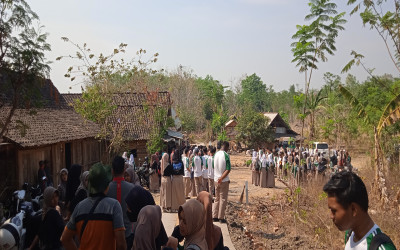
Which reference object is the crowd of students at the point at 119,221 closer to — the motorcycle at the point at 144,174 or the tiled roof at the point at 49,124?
the tiled roof at the point at 49,124

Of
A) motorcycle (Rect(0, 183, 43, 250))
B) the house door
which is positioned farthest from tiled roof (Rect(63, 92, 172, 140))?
motorcycle (Rect(0, 183, 43, 250))

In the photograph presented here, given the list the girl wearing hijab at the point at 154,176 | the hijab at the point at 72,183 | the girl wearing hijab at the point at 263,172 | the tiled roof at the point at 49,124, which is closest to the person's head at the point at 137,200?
the hijab at the point at 72,183

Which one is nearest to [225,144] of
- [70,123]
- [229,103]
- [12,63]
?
[12,63]

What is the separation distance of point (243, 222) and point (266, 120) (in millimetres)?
26272

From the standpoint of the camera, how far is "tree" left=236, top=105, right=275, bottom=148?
36.4 m

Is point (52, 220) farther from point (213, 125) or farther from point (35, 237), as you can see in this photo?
point (213, 125)

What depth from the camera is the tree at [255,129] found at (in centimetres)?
3641

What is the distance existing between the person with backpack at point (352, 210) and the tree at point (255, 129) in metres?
33.7

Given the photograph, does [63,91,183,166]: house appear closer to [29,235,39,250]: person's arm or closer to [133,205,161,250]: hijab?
[29,235,39,250]: person's arm

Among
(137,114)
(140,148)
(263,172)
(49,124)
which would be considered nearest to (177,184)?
(49,124)

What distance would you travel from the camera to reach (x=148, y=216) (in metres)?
3.82

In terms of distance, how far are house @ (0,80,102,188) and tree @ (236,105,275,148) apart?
17.7m

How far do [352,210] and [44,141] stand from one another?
10920 mm

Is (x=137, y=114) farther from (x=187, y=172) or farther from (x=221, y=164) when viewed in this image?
(x=221, y=164)
